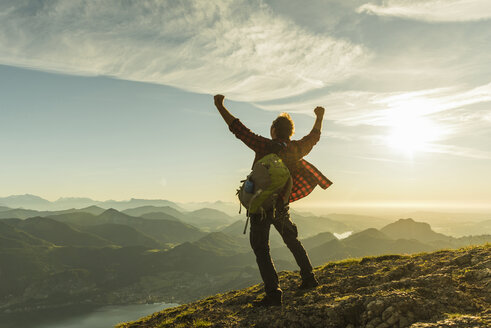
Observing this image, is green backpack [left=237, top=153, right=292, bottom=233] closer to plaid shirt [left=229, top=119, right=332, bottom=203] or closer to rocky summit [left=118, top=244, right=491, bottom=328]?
plaid shirt [left=229, top=119, right=332, bottom=203]

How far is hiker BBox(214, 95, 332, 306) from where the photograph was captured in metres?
6.24

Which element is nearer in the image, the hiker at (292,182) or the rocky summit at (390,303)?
the rocky summit at (390,303)

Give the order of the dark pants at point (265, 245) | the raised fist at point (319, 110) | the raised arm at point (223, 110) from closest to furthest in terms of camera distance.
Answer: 1. the dark pants at point (265, 245)
2. the raised arm at point (223, 110)
3. the raised fist at point (319, 110)

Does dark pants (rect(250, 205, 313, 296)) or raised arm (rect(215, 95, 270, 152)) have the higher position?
raised arm (rect(215, 95, 270, 152))

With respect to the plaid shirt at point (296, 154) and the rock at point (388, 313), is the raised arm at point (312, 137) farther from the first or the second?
the rock at point (388, 313)

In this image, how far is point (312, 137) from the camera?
7375 millimetres

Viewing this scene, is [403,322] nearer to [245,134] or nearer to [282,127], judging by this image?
[282,127]

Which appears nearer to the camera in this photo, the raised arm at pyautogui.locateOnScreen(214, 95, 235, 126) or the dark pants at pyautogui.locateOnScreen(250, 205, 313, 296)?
the dark pants at pyautogui.locateOnScreen(250, 205, 313, 296)

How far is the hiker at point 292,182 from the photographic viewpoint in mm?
6238

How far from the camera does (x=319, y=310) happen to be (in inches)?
219

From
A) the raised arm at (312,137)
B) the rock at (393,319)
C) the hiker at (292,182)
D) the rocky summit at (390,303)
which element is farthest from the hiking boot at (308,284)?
the raised arm at (312,137)

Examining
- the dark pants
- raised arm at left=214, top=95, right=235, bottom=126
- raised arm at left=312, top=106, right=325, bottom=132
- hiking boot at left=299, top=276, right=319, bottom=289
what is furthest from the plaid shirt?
hiking boot at left=299, top=276, right=319, bottom=289

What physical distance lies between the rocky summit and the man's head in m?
3.93

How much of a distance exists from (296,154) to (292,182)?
0.79 metres
